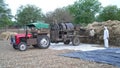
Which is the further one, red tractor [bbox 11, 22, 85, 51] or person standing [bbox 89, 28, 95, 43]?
person standing [bbox 89, 28, 95, 43]

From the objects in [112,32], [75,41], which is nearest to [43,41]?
[75,41]

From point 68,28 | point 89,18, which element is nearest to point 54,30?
point 68,28

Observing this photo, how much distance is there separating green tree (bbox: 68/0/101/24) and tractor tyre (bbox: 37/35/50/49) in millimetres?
39431

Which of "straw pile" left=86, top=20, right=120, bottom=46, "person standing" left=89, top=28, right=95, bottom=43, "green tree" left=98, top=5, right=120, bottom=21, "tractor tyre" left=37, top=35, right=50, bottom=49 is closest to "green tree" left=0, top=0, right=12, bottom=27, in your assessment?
"straw pile" left=86, top=20, right=120, bottom=46

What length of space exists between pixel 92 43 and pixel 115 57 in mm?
9288

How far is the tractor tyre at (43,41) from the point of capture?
1615cm

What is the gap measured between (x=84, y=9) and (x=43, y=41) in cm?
4597

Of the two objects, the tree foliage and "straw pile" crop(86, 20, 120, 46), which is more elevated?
the tree foliage

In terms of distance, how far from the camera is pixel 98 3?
6412 centimetres

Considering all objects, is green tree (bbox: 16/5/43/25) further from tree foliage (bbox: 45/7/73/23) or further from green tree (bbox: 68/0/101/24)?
green tree (bbox: 68/0/101/24)

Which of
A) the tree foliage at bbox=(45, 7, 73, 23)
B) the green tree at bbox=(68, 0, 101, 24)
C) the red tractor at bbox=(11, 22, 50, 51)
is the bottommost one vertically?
the red tractor at bbox=(11, 22, 50, 51)

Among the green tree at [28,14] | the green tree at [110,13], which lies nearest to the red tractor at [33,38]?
the green tree at [28,14]

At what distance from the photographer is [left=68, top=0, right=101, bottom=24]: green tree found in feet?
184

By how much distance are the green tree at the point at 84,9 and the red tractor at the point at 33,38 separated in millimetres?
39366
